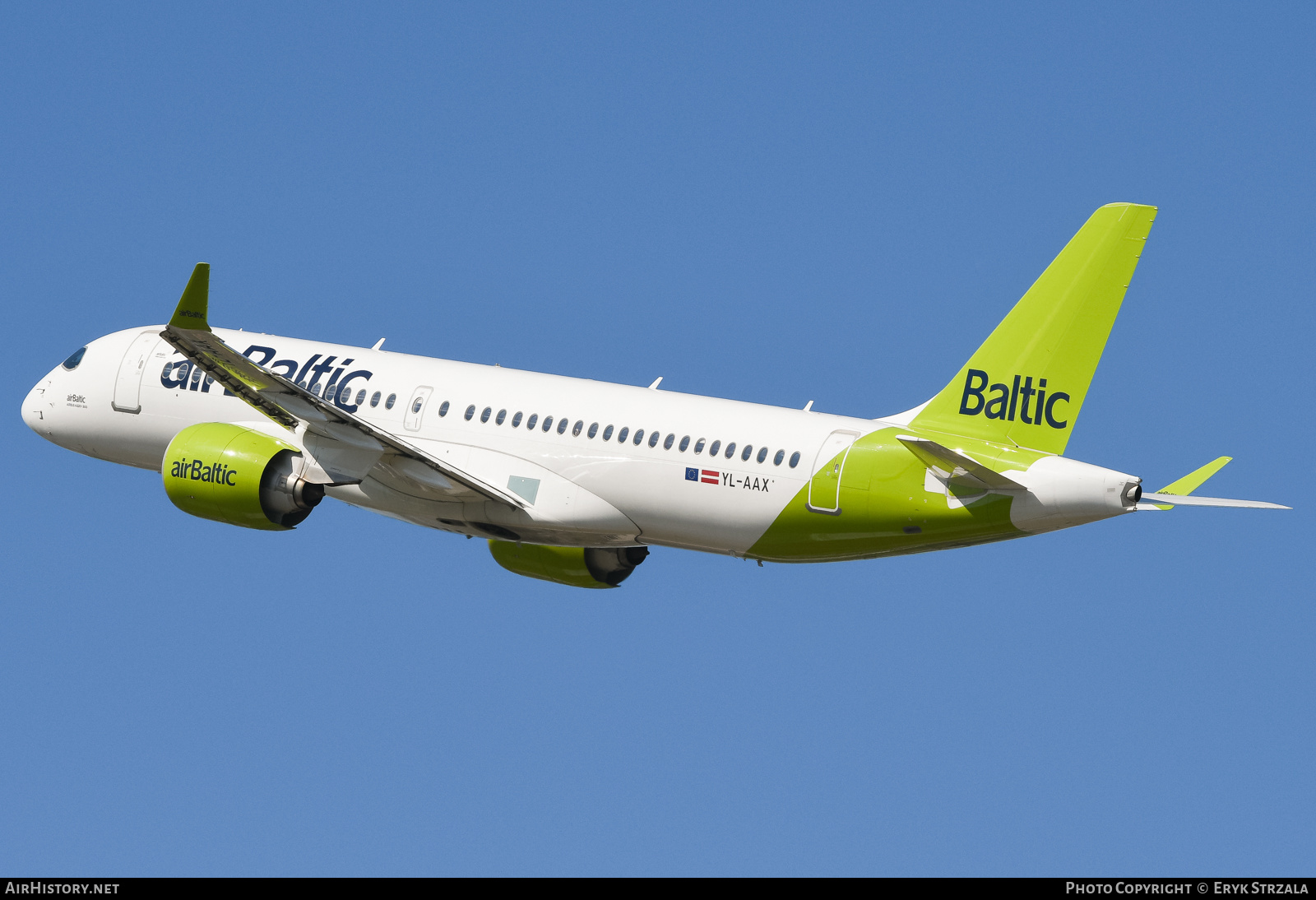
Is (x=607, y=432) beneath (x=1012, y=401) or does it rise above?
above

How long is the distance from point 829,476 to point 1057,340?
513 cm

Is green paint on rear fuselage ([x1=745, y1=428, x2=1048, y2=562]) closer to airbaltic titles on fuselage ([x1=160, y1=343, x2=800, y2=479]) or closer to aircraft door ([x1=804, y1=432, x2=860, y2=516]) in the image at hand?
aircraft door ([x1=804, y1=432, x2=860, y2=516])

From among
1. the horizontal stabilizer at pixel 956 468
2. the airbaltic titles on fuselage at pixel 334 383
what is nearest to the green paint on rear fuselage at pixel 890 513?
the horizontal stabilizer at pixel 956 468

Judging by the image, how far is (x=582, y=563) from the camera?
158 ft

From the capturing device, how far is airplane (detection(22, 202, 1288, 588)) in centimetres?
4122

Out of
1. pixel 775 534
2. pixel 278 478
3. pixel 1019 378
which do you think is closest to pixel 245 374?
pixel 278 478

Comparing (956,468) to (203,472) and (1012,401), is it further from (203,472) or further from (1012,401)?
(203,472)

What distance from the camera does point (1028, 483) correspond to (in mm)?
40406

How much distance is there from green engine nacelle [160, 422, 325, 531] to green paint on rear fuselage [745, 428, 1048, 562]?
10449mm

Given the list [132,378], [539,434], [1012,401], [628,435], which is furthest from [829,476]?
[132,378]

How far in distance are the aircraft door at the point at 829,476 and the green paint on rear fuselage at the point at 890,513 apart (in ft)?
0.19
